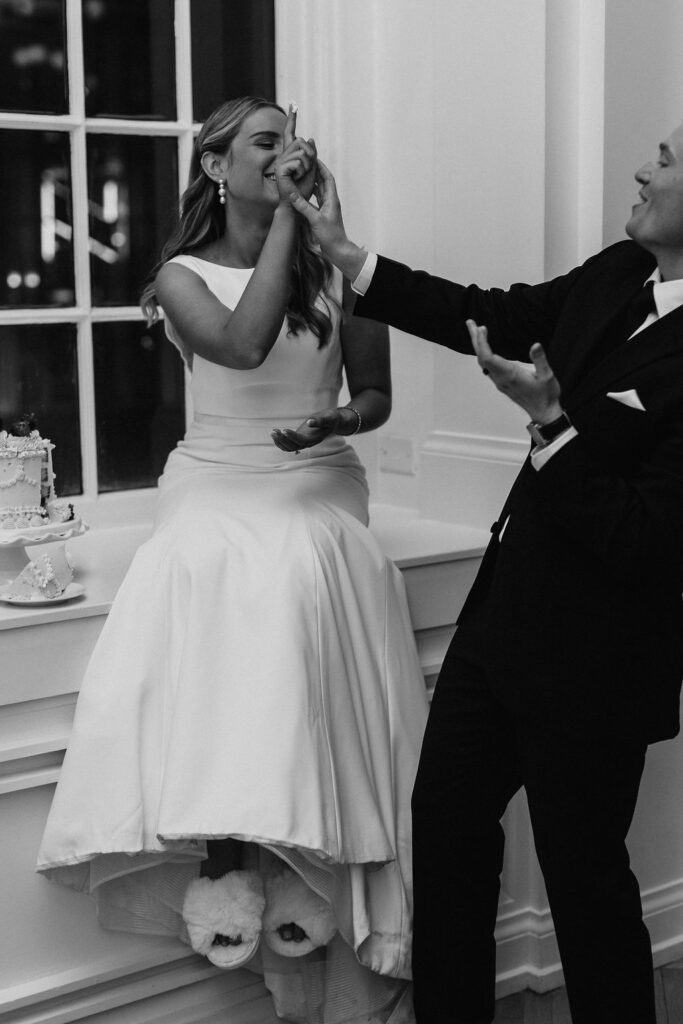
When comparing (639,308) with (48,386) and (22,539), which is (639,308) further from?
(48,386)

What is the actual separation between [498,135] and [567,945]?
5.33 feet

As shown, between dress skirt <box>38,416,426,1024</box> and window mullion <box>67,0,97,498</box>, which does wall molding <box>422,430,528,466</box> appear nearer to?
dress skirt <box>38,416,426,1024</box>

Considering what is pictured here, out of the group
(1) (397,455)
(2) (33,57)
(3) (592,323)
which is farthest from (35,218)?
(3) (592,323)

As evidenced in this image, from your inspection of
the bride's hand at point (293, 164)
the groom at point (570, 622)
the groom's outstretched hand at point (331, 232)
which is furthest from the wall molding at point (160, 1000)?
the bride's hand at point (293, 164)

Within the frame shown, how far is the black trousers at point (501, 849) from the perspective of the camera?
2004 millimetres

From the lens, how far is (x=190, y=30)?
2861 mm

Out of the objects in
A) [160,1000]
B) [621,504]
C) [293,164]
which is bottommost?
[160,1000]

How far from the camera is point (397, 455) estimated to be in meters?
3.12

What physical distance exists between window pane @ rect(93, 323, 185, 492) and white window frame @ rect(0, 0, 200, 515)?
0.03 metres

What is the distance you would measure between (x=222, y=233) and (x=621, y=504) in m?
1.09

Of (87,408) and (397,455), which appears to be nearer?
(87,408)

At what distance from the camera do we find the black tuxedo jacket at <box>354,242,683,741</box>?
5.95 feet

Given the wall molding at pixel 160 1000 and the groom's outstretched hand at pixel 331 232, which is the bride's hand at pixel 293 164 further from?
the wall molding at pixel 160 1000

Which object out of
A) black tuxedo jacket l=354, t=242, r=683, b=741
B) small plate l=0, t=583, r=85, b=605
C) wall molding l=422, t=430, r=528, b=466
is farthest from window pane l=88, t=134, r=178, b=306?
black tuxedo jacket l=354, t=242, r=683, b=741
